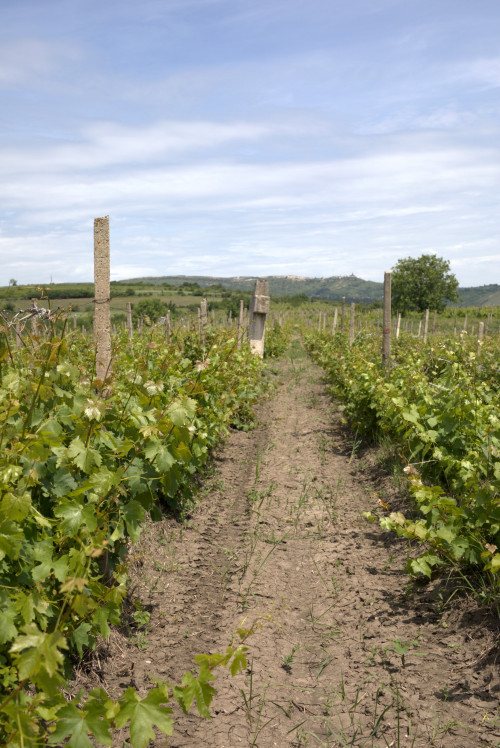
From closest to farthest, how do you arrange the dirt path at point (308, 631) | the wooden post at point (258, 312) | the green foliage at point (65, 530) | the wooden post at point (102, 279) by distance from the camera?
the green foliage at point (65, 530)
the dirt path at point (308, 631)
the wooden post at point (102, 279)
the wooden post at point (258, 312)

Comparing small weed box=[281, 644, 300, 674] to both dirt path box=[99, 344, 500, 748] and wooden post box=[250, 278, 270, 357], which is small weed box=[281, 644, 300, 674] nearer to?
dirt path box=[99, 344, 500, 748]

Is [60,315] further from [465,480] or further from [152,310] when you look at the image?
[152,310]

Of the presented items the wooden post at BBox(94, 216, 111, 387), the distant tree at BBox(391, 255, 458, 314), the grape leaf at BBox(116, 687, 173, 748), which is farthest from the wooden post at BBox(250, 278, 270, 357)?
the distant tree at BBox(391, 255, 458, 314)

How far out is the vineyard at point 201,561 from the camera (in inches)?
75.0

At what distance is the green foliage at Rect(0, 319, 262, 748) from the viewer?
1686 millimetres

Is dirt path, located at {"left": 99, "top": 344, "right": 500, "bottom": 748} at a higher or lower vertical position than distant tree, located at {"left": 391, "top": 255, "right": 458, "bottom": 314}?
lower

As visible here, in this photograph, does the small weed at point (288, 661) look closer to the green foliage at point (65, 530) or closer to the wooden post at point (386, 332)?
the green foliage at point (65, 530)

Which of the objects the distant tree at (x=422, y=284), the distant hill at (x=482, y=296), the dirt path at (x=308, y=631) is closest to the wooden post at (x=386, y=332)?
the dirt path at (x=308, y=631)

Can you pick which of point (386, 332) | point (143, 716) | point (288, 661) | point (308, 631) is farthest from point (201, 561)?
point (386, 332)

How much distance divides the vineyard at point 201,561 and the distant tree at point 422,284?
2114 inches

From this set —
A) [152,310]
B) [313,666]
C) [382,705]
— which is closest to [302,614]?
[313,666]

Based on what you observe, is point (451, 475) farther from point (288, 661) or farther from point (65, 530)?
point (65, 530)

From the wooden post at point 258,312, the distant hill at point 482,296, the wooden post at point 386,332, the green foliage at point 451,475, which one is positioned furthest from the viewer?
the distant hill at point 482,296

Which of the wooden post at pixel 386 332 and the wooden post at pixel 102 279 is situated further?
the wooden post at pixel 386 332
